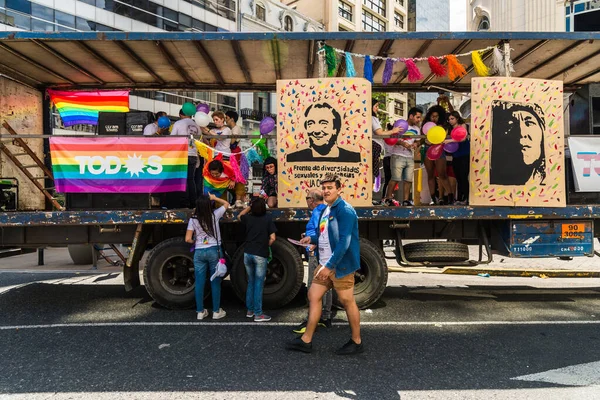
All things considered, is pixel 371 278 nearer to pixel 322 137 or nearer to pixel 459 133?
pixel 322 137

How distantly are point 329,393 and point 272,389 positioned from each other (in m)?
0.46

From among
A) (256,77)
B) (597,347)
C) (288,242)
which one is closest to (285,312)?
(288,242)

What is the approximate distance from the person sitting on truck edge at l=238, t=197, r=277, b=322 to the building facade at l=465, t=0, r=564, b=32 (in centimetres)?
1884

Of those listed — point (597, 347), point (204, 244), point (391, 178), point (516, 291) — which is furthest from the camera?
point (516, 291)

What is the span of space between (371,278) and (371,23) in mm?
45277

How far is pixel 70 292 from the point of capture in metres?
7.12

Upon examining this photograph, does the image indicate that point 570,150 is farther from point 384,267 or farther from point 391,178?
point 384,267

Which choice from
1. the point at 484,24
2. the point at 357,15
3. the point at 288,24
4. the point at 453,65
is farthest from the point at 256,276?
the point at 357,15

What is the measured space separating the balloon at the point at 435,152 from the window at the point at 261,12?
2899 cm

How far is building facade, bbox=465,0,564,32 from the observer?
18.4m

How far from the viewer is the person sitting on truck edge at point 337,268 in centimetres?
419

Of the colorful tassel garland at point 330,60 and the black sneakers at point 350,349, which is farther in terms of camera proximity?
the colorful tassel garland at point 330,60

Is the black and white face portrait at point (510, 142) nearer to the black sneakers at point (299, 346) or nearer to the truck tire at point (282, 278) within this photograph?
the truck tire at point (282, 278)

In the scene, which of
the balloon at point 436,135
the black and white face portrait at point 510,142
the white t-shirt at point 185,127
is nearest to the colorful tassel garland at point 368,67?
the balloon at point 436,135
